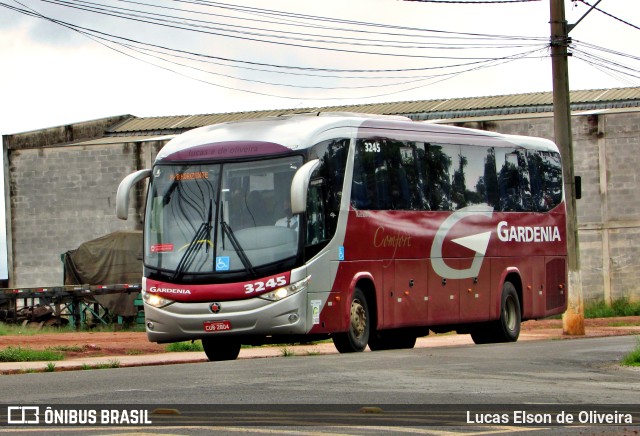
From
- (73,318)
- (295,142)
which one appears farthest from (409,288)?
(73,318)

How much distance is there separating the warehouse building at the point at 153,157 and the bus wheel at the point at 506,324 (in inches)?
624

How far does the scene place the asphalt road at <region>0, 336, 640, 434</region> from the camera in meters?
12.6

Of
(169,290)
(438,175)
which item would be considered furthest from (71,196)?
(169,290)

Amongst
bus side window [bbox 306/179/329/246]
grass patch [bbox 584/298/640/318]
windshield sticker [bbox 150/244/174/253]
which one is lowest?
grass patch [bbox 584/298/640/318]

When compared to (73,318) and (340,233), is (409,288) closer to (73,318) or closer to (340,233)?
(340,233)

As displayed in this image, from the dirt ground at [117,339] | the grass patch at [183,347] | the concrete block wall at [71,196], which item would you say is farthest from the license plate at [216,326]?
the concrete block wall at [71,196]

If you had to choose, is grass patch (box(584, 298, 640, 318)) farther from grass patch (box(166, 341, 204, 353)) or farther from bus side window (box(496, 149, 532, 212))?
grass patch (box(166, 341, 204, 353))

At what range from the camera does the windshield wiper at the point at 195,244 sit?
68.3ft

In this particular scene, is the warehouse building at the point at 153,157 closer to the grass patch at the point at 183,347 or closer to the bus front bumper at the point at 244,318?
the grass patch at the point at 183,347

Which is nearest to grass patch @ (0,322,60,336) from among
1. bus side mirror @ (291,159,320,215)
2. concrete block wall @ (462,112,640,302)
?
bus side mirror @ (291,159,320,215)

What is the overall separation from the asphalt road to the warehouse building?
2297 centimetres

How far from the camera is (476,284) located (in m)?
25.8

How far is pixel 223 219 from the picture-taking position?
68.3 feet

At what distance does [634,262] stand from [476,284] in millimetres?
17927
